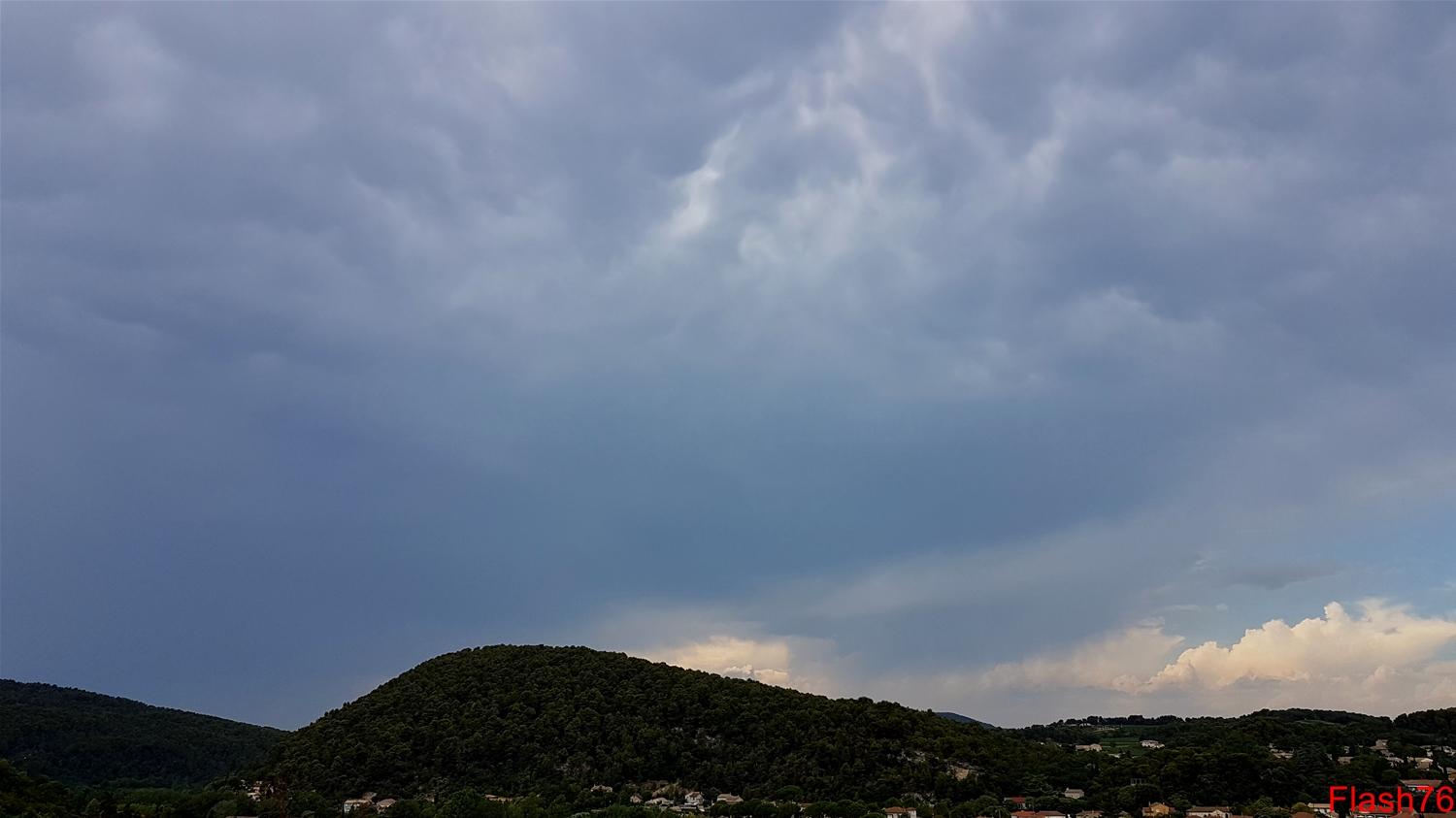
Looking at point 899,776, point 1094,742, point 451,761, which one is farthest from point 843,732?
point 1094,742

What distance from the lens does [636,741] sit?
88.4m

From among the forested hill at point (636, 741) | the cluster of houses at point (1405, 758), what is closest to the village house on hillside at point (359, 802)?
the forested hill at point (636, 741)

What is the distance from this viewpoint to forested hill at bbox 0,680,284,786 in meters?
126

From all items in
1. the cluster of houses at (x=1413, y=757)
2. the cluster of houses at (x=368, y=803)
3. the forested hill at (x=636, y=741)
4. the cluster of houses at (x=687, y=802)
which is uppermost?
the forested hill at (x=636, y=741)

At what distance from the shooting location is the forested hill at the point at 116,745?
125562 mm

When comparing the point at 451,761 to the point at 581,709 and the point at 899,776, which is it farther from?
the point at 899,776

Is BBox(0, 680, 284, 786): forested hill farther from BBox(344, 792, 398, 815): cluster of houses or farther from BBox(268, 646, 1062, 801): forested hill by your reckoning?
BBox(344, 792, 398, 815): cluster of houses

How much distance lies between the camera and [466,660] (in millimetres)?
111938

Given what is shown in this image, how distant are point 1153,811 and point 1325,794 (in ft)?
49.4

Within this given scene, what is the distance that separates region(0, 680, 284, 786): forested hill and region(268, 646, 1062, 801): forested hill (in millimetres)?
34133

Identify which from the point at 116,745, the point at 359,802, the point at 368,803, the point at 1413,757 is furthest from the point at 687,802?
the point at 116,745

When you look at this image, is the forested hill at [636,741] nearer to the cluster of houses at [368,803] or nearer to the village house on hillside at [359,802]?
the village house on hillside at [359,802]

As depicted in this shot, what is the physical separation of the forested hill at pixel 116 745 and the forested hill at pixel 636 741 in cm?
3413

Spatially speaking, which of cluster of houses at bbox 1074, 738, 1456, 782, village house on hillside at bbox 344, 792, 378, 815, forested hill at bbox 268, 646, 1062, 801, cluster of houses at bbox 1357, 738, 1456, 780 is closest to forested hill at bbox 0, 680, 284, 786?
forested hill at bbox 268, 646, 1062, 801
